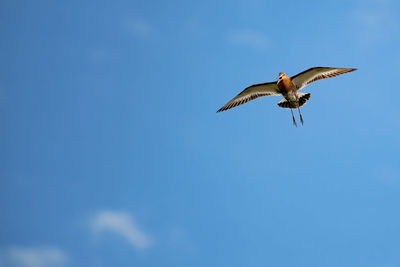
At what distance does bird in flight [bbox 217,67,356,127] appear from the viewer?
112 ft

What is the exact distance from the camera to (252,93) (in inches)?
1437

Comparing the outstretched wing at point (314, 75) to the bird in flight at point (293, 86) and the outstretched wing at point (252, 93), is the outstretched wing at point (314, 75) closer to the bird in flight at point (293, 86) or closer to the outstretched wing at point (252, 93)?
the bird in flight at point (293, 86)

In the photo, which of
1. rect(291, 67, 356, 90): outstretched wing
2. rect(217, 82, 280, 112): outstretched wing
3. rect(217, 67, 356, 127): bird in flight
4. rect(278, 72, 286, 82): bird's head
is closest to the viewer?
rect(291, 67, 356, 90): outstretched wing

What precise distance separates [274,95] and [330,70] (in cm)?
393

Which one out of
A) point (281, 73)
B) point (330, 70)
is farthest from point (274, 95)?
point (330, 70)

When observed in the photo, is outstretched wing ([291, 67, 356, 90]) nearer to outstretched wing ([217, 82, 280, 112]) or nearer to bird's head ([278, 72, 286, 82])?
bird's head ([278, 72, 286, 82])

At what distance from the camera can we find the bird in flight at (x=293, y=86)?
34062 mm

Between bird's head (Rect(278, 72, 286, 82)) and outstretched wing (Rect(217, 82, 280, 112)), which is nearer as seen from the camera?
bird's head (Rect(278, 72, 286, 82))

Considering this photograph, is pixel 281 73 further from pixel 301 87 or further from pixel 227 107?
pixel 227 107

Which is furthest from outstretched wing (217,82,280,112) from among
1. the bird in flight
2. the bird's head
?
the bird's head

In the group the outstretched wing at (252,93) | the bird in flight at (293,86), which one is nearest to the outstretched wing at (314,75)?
the bird in flight at (293,86)

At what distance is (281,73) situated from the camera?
35.0 meters

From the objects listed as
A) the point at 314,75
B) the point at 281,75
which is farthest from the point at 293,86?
the point at 314,75

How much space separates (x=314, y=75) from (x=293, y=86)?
137 centimetres
